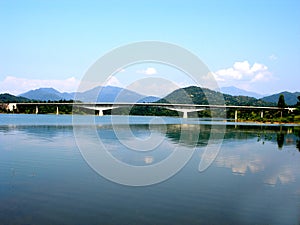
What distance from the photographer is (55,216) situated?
835 centimetres

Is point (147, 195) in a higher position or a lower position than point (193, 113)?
lower

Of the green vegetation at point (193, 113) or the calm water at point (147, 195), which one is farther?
the green vegetation at point (193, 113)

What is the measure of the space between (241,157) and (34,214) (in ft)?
48.6

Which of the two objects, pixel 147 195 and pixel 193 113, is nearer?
pixel 147 195

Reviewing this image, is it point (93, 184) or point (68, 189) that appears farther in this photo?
point (93, 184)

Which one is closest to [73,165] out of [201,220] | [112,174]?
[112,174]

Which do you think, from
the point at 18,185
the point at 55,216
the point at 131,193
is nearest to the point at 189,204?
the point at 131,193

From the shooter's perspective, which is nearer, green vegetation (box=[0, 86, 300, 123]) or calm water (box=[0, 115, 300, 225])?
calm water (box=[0, 115, 300, 225])

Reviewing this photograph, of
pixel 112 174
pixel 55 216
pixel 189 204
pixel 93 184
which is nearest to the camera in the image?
pixel 55 216

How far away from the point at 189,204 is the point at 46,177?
231 inches

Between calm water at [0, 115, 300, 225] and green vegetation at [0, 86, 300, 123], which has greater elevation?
green vegetation at [0, 86, 300, 123]

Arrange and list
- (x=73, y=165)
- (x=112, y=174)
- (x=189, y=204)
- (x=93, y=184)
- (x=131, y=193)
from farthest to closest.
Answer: (x=73, y=165)
(x=112, y=174)
(x=93, y=184)
(x=131, y=193)
(x=189, y=204)

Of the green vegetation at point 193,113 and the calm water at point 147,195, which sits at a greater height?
the green vegetation at point 193,113

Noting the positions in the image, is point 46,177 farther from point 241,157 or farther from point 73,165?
point 241,157
